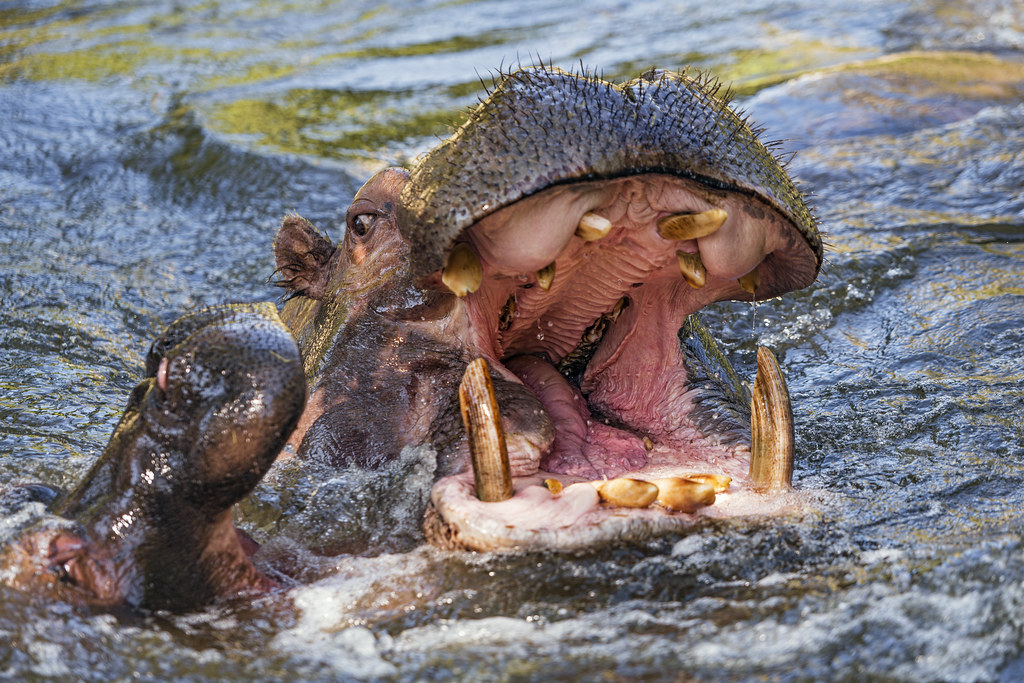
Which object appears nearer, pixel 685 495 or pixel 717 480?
pixel 685 495

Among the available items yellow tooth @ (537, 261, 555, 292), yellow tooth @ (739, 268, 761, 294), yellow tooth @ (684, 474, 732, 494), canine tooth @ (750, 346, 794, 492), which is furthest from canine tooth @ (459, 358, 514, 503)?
yellow tooth @ (739, 268, 761, 294)

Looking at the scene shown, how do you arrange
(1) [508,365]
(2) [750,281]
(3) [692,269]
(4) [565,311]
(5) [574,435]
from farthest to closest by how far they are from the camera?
(1) [508,365] < (4) [565,311] < (5) [574,435] < (2) [750,281] < (3) [692,269]

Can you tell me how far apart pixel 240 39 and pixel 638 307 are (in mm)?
9181

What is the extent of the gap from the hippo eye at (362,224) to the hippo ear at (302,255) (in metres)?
0.21

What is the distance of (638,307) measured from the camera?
323 cm

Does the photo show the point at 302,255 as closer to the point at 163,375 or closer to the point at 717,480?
the point at 163,375

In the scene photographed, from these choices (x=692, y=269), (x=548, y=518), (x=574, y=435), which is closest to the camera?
(x=548, y=518)

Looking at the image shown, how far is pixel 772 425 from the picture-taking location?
8.79 ft

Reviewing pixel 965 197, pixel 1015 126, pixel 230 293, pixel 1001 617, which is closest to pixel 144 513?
Result: pixel 1001 617

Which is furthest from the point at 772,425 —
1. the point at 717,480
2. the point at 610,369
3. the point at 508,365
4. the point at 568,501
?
the point at 508,365

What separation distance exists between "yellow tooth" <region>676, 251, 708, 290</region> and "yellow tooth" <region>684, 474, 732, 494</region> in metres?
0.45

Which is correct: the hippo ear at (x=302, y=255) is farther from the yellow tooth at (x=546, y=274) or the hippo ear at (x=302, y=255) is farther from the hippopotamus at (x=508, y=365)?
the yellow tooth at (x=546, y=274)

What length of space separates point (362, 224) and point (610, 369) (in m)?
0.85

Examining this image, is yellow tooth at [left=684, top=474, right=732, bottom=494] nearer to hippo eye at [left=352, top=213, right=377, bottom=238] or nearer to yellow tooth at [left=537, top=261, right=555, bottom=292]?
yellow tooth at [left=537, top=261, right=555, bottom=292]
